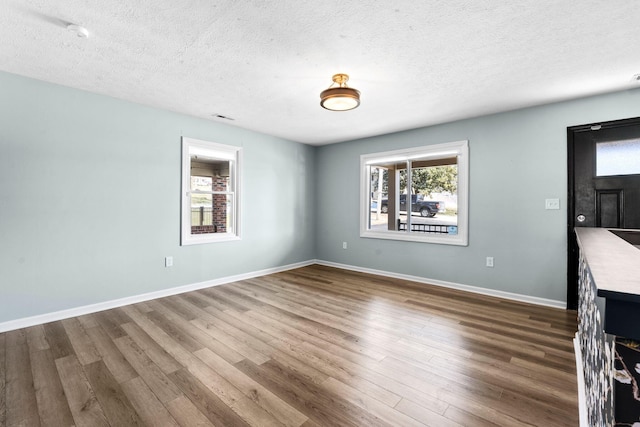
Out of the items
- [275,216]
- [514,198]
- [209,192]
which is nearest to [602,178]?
[514,198]

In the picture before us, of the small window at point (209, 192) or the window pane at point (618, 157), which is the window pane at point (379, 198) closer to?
the small window at point (209, 192)

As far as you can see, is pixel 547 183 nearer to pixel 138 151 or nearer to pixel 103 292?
pixel 138 151

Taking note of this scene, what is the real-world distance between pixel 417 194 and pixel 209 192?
3.38 meters

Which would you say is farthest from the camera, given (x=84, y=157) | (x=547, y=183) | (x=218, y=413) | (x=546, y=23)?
(x=547, y=183)

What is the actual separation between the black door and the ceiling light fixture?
8.76ft

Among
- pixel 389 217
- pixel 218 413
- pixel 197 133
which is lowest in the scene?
pixel 218 413

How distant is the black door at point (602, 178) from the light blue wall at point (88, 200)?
457 centimetres

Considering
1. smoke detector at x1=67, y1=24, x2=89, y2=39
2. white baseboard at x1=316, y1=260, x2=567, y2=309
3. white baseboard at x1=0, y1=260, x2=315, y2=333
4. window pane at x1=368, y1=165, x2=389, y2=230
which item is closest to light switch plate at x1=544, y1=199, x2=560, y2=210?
white baseboard at x1=316, y1=260, x2=567, y2=309

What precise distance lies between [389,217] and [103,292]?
449 centimetres

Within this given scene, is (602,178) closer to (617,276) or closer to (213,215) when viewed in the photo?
(617,276)

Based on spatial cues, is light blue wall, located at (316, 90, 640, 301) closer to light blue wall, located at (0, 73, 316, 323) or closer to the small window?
the small window

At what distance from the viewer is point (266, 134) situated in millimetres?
5059

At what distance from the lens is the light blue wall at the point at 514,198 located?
11.0 feet

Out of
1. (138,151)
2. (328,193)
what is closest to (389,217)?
(328,193)
